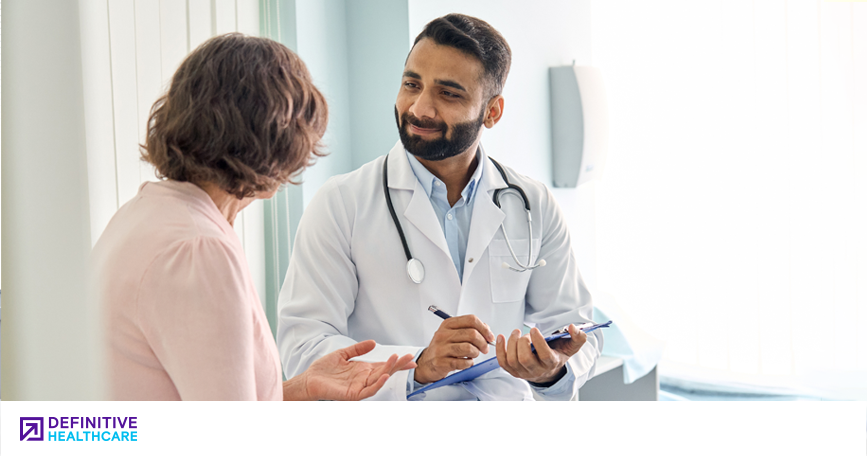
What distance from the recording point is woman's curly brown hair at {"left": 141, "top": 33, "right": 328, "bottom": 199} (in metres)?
0.81

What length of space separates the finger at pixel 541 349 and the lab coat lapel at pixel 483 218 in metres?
0.21

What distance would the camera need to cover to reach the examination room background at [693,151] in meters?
1.37

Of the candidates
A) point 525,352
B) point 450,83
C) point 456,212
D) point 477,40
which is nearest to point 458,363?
point 525,352

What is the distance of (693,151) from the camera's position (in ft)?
4.72

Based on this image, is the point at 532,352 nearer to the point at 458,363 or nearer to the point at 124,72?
the point at 458,363

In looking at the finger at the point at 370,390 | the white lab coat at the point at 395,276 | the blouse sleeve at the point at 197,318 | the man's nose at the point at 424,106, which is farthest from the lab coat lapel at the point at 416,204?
the blouse sleeve at the point at 197,318

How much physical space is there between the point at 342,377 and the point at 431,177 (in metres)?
0.50

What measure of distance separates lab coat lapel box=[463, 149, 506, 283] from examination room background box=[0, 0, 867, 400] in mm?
118

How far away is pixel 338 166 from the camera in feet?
5.25

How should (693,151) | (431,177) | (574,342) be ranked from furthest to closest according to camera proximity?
(693,151) < (431,177) < (574,342)

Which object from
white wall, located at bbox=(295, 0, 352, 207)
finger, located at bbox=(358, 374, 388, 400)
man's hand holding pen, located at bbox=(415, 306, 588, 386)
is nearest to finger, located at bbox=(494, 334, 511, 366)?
man's hand holding pen, located at bbox=(415, 306, 588, 386)
